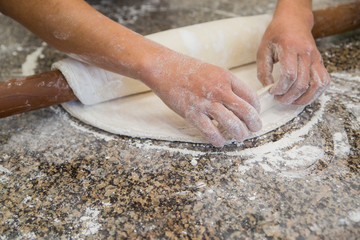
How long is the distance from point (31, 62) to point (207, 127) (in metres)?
1.11

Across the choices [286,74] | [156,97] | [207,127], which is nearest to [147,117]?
[156,97]

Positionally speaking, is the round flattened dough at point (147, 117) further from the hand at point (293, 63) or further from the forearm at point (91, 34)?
the forearm at point (91, 34)

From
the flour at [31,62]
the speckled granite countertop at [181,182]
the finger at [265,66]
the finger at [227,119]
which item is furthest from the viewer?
the flour at [31,62]

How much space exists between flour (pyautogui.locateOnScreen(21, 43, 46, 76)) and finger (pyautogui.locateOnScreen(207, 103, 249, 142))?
1022mm

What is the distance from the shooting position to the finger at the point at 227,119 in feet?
3.42

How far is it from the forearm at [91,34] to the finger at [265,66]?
0.43m

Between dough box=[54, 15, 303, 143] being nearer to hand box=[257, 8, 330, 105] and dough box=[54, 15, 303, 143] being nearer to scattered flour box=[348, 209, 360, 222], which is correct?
hand box=[257, 8, 330, 105]

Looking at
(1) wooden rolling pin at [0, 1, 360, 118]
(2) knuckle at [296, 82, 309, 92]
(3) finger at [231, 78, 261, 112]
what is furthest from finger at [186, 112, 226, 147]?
(1) wooden rolling pin at [0, 1, 360, 118]

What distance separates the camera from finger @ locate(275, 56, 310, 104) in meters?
1.19

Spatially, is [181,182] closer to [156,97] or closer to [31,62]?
[156,97]

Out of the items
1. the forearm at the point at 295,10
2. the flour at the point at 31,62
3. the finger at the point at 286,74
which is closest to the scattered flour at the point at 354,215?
the finger at the point at 286,74

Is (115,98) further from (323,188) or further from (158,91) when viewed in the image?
(323,188)

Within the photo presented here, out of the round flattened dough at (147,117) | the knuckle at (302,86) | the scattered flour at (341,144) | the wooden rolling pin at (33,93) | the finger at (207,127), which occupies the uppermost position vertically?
the wooden rolling pin at (33,93)

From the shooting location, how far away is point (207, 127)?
107 cm
